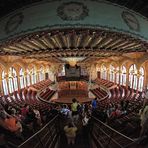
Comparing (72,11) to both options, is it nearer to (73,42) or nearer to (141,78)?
(73,42)

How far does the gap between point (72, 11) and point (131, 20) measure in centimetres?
114

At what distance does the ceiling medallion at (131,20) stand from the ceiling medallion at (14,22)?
1929 millimetres

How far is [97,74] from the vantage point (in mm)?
33781

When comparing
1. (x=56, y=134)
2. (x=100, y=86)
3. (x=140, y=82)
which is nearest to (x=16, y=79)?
(x=100, y=86)

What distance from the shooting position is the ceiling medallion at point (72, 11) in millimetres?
3715

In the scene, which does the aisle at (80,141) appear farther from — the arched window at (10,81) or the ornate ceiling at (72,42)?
the arched window at (10,81)

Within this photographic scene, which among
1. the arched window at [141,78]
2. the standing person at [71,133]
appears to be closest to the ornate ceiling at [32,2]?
the standing person at [71,133]

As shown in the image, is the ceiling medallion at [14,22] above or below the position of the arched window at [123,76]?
above

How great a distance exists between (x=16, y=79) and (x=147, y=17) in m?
21.1

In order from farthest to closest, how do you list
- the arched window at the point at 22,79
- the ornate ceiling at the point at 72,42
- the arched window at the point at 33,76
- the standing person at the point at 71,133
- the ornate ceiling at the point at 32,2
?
the arched window at the point at 33,76 → the arched window at the point at 22,79 → the standing person at the point at 71,133 → the ornate ceiling at the point at 72,42 → the ornate ceiling at the point at 32,2

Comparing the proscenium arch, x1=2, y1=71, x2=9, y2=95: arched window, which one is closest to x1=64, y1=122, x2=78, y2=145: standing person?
the proscenium arch

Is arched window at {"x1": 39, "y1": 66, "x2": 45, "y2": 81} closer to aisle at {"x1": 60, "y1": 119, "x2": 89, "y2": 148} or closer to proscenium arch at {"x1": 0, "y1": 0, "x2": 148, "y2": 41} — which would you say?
aisle at {"x1": 60, "y1": 119, "x2": 89, "y2": 148}

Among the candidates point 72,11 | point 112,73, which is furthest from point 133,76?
point 72,11

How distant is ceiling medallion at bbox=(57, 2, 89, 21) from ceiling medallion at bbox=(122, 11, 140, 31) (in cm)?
74
